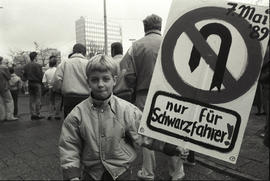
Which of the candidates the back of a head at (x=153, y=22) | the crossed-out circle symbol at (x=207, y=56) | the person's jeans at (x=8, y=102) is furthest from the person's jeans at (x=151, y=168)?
the person's jeans at (x=8, y=102)

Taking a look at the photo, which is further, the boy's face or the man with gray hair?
the man with gray hair

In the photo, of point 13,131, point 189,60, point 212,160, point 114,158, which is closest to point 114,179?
point 114,158

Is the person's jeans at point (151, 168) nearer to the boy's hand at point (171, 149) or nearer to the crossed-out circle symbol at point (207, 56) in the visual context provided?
the boy's hand at point (171, 149)

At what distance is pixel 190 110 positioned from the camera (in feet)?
5.20

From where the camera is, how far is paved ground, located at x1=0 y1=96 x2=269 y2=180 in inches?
141

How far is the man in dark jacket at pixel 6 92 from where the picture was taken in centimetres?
713

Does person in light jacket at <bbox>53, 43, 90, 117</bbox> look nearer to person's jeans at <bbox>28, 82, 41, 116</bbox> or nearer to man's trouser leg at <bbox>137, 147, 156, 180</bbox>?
man's trouser leg at <bbox>137, 147, 156, 180</bbox>

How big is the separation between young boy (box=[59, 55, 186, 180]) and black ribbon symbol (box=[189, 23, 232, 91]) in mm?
594

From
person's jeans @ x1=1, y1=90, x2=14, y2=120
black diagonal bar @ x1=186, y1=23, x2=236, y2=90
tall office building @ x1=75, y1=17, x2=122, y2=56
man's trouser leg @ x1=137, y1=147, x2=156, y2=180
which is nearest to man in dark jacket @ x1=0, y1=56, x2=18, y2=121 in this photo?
person's jeans @ x1=1, y1=90, x2=14, y2=120

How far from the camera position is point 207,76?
1.57m

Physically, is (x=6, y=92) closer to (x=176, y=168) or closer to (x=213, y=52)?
(x=176, y=168)

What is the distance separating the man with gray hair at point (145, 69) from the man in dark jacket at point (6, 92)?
Result: 4.84m

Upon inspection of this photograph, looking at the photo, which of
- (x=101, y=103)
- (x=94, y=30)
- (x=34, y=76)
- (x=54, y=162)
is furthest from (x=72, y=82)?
(x=94, y=30)

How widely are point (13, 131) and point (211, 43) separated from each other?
5.85 meters
